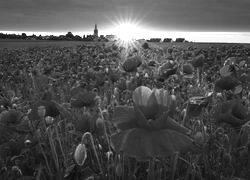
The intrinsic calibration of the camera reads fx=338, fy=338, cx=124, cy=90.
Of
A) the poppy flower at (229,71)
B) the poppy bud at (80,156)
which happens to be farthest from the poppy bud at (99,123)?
the poppy flower at (229,71)

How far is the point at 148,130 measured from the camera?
1.38 m

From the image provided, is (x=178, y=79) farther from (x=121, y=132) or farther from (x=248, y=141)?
(x=121, y=132)

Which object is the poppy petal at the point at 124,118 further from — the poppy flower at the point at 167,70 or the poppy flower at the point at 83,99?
the poppy flower at the point at 167,70

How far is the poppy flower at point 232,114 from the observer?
183cm

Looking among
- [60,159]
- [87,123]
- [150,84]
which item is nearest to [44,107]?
[87,123]

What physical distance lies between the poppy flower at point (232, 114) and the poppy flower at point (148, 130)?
513mm

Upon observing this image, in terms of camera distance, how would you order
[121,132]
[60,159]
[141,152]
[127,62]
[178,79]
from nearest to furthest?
[141,152] < [121,132] < [60,159] < [127,62] < [178,79]

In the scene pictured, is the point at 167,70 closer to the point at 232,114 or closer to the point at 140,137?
the point at 232,114

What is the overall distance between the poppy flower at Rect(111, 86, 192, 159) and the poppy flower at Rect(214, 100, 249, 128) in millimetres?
513

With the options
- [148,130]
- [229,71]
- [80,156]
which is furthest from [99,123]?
[229,71]

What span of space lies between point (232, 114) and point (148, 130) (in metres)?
0.76

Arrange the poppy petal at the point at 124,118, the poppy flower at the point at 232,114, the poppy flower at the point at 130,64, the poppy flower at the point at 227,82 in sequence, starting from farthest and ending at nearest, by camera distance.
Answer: the poppy flower at the point at 130,64, the poppy flower at the point at 227,82, the poppy flower at the point at 232,114, the poppy petal at the point at 124,118

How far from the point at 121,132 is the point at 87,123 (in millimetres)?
863

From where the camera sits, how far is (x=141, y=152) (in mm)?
1282
